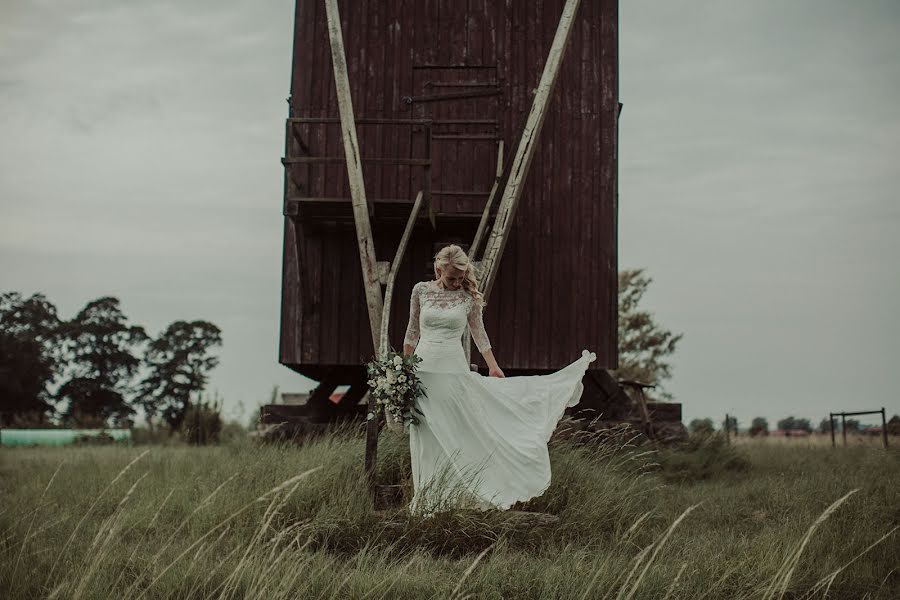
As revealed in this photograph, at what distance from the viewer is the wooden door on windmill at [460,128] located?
13.0 metres

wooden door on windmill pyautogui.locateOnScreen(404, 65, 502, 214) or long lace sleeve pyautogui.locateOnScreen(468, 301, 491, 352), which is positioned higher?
wooden door on windmill pyautogui.locateOnScreen(404, 65, 502, 214)

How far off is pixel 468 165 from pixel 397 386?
20.2 feet

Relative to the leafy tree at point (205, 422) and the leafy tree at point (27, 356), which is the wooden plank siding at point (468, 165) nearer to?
the leafy tree at point (205, 422)

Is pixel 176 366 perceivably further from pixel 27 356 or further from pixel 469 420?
pixel 469 420

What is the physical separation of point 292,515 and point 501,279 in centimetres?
658

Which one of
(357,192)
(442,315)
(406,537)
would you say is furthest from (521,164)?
(406,537)

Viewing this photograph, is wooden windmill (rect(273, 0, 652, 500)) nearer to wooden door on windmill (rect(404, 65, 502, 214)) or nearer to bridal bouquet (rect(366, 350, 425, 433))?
wooden door on windmill (rect(404, 65, 502, 214))

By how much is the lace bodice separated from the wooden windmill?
426 centimetres

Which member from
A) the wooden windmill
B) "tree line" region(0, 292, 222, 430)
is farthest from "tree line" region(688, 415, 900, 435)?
"tree line" region(0, 292, 222, 430)

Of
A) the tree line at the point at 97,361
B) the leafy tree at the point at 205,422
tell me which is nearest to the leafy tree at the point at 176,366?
the tree line at the point at 97,361

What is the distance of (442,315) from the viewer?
26.3 feet

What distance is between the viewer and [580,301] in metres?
12.9

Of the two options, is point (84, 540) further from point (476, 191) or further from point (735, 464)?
point (735, 464)

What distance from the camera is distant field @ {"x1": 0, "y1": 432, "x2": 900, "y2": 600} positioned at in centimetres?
490
